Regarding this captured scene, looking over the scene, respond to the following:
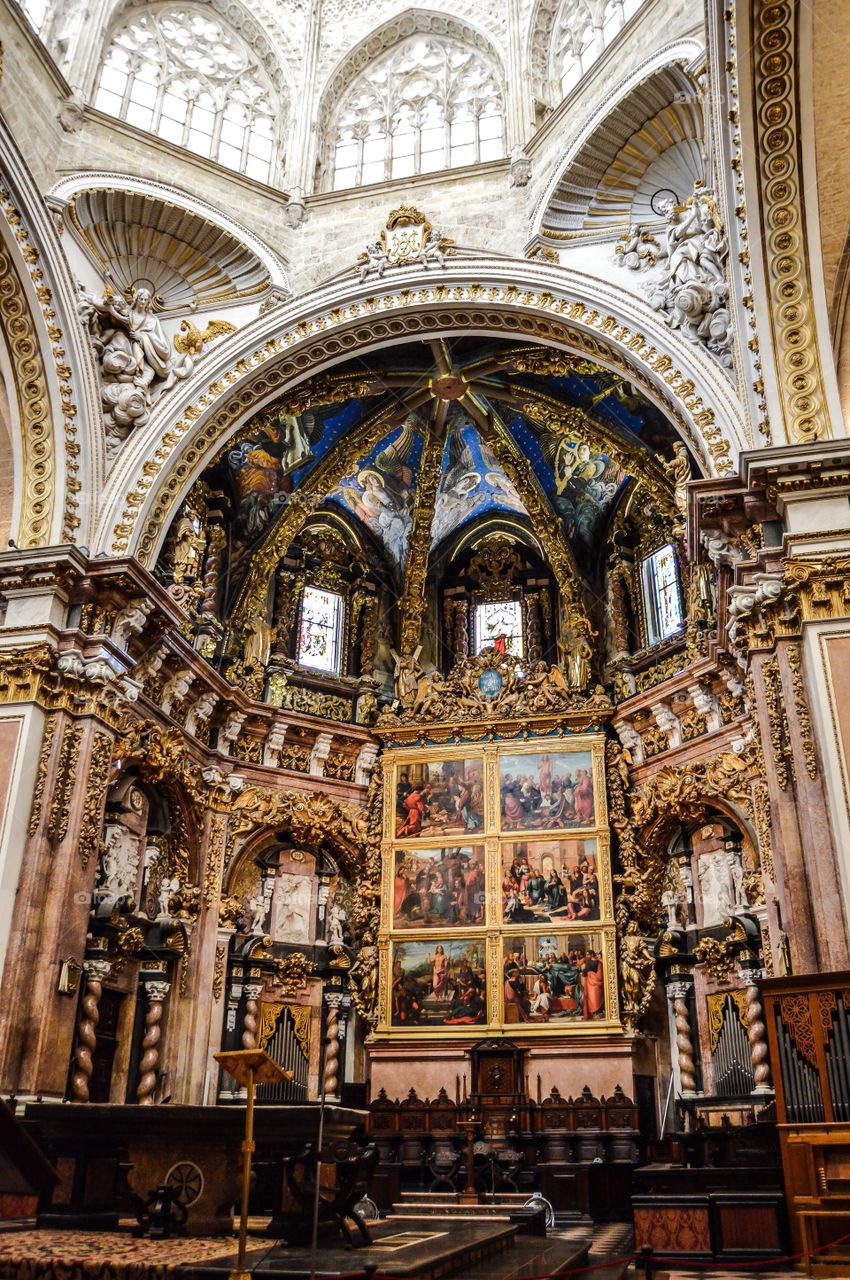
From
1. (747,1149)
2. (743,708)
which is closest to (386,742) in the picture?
(743,708)

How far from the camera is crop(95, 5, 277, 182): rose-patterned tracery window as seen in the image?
771 inches

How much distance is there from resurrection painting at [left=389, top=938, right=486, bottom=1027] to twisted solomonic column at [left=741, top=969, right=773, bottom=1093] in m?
4.86

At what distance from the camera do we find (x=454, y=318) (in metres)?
18.6

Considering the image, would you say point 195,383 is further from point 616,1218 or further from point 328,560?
point 616,1218

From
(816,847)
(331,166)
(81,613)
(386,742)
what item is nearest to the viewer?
(816,847)

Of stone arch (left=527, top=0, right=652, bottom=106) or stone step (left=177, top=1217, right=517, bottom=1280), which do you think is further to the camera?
stone arch (left=527, top=0, right=652, bottom=106)

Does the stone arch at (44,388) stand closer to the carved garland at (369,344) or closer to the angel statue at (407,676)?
the carved garland at (369,344)

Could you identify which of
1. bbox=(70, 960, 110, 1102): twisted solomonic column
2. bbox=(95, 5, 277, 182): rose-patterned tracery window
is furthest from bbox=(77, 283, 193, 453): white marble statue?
bbox=(70, 960, 110, 1102): twisted solomonic column

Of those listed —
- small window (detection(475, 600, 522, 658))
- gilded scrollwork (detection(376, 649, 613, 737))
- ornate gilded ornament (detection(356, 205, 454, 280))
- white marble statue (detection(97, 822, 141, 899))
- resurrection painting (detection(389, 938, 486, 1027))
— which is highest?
ornate gilded ornament (detection(356, 205, 454, 280))

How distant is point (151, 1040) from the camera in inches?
690

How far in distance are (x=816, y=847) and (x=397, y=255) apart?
12.0 m

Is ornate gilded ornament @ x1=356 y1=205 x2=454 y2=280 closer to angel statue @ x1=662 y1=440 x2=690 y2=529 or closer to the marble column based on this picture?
angel statue @ x1=662 y1=440 x2=690 y2=529

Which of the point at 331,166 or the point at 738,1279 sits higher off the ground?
the point at 331,166

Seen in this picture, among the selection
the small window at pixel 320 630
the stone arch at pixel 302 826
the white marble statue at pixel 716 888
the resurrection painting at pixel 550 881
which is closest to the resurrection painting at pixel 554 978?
the resurrection painting at pixel 550 881
